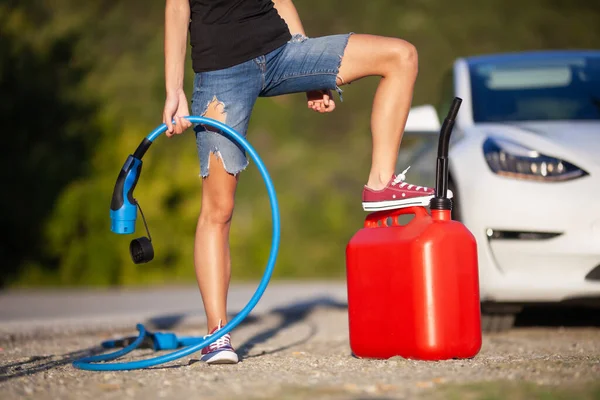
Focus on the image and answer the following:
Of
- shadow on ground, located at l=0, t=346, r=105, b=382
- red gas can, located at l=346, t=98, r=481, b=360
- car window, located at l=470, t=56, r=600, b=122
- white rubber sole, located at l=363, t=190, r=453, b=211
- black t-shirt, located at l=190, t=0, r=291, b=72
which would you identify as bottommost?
shadow on ground, located at l=0, t=346, r=105, b=382

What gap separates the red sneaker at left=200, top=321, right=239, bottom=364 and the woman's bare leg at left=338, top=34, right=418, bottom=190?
93 cm

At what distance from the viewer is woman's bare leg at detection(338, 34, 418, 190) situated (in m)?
3.74

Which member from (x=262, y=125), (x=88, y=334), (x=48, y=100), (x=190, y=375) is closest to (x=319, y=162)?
→ (x=262, y=125)

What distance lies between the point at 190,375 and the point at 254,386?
0.48m

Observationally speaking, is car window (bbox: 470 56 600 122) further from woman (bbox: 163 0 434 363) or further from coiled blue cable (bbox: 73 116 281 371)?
coiled blue cable (bbox: 73 116 281 371)

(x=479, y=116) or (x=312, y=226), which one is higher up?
(x=479, y=116)

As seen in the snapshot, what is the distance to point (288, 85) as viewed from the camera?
3844 millimetres

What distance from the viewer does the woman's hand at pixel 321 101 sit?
4102mm

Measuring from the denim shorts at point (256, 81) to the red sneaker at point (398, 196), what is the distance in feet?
1.61

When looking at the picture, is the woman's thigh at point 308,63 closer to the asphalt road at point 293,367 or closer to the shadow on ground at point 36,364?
the asphalt road at point 293,367

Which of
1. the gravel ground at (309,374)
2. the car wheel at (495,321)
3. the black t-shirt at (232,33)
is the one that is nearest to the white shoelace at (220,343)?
the gravel ground at (309,374)

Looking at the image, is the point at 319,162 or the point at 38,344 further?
the point at 319,162

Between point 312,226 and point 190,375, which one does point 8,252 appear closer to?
point 312,226

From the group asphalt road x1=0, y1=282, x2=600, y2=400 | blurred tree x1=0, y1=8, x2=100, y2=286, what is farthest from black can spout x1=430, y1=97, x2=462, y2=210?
blurred tree x1=0, y1=8, x2=100, y2=286
